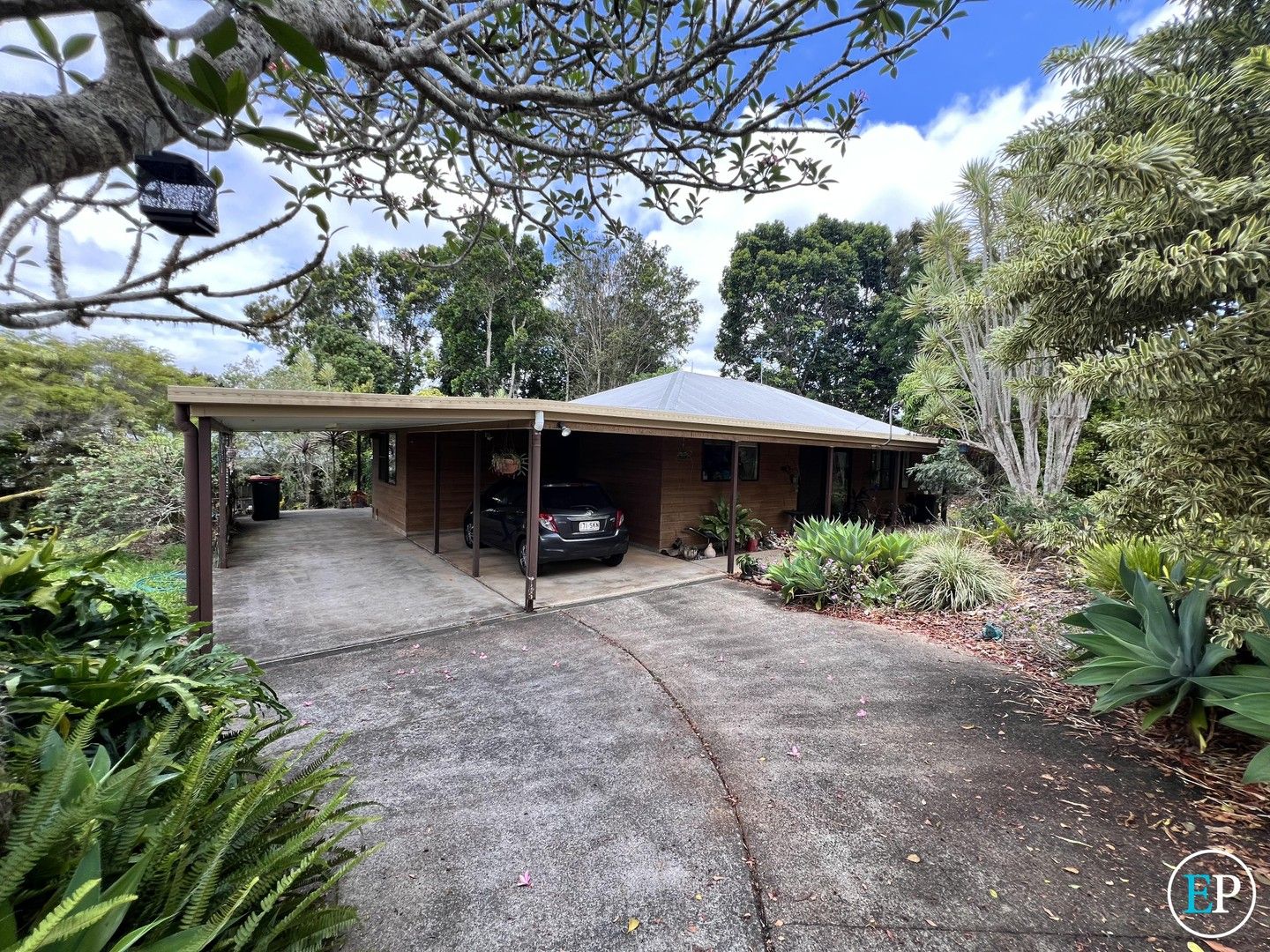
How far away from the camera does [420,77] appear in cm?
201

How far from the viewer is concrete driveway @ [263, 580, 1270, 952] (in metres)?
1.98

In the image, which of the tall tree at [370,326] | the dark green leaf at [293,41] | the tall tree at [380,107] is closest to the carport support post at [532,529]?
the tall tree at [380,107]

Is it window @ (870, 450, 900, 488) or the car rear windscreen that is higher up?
window @ (870, 450, 900, 488)

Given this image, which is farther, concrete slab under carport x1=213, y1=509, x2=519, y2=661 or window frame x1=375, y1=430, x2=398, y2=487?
window frame x1=375, y1=430, x2=398, y2=487

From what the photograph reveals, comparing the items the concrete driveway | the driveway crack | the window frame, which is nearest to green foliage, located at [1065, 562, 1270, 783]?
the concrete driveway

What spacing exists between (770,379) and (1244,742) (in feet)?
77.7

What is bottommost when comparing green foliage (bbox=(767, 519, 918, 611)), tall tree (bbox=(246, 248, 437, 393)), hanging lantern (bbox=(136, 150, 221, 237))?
green foliage (bbox=(767, 519, 918, 611))

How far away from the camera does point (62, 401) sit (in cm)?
967

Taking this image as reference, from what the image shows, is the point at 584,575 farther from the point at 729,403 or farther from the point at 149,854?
the point at 149,854

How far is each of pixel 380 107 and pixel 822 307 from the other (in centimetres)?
2434

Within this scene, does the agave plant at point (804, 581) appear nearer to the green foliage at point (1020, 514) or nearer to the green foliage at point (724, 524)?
the green foliage at point (724, 524)

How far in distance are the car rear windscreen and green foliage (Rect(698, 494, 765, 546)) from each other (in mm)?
2561

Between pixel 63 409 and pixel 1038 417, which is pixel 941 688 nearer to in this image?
pixel 1038 417

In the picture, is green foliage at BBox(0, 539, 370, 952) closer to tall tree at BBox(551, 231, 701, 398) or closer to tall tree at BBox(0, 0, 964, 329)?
tall tree at BBox(0, 0, 964, 329)
